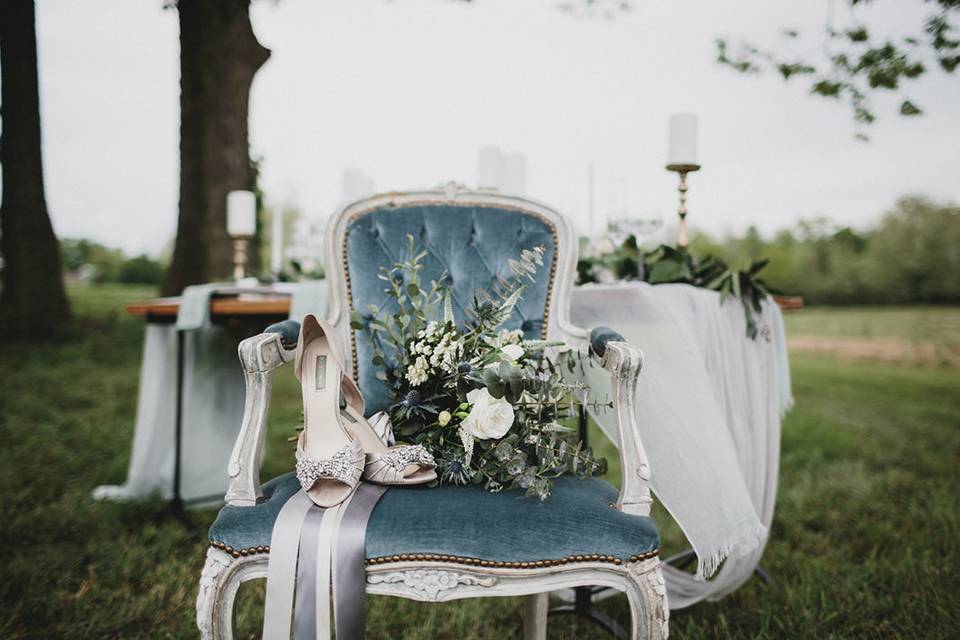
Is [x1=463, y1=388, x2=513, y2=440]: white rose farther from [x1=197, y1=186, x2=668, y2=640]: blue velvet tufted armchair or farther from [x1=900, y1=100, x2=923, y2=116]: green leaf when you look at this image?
[x1=900, y1=100, x2=923, y2=116]: green leaf

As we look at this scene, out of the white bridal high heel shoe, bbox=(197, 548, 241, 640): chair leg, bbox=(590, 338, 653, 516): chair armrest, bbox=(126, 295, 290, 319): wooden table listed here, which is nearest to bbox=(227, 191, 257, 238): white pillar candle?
bbox=(126, 295, 290, 319): wooden table

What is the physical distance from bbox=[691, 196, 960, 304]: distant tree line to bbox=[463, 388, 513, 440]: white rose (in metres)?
7.71

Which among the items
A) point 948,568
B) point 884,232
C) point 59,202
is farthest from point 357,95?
point 884,232

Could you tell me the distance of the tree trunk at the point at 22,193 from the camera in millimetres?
5520

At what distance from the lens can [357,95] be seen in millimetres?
6762

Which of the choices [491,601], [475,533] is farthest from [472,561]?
[491,601]

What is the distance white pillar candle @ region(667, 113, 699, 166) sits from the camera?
2287 mm

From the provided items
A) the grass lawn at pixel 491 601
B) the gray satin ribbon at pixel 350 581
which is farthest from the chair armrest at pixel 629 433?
the grass lawn at pixel 491 601

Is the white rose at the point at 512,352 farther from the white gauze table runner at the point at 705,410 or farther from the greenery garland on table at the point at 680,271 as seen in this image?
the greenery garland on table at the point at 680,271

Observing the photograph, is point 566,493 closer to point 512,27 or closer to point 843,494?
point 843,494

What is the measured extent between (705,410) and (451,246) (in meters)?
0.80

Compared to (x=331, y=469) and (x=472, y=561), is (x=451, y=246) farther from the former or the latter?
(x=472, y=561)

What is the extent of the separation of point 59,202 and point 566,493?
23.6ft

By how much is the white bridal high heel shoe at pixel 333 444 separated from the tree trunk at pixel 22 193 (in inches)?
228
